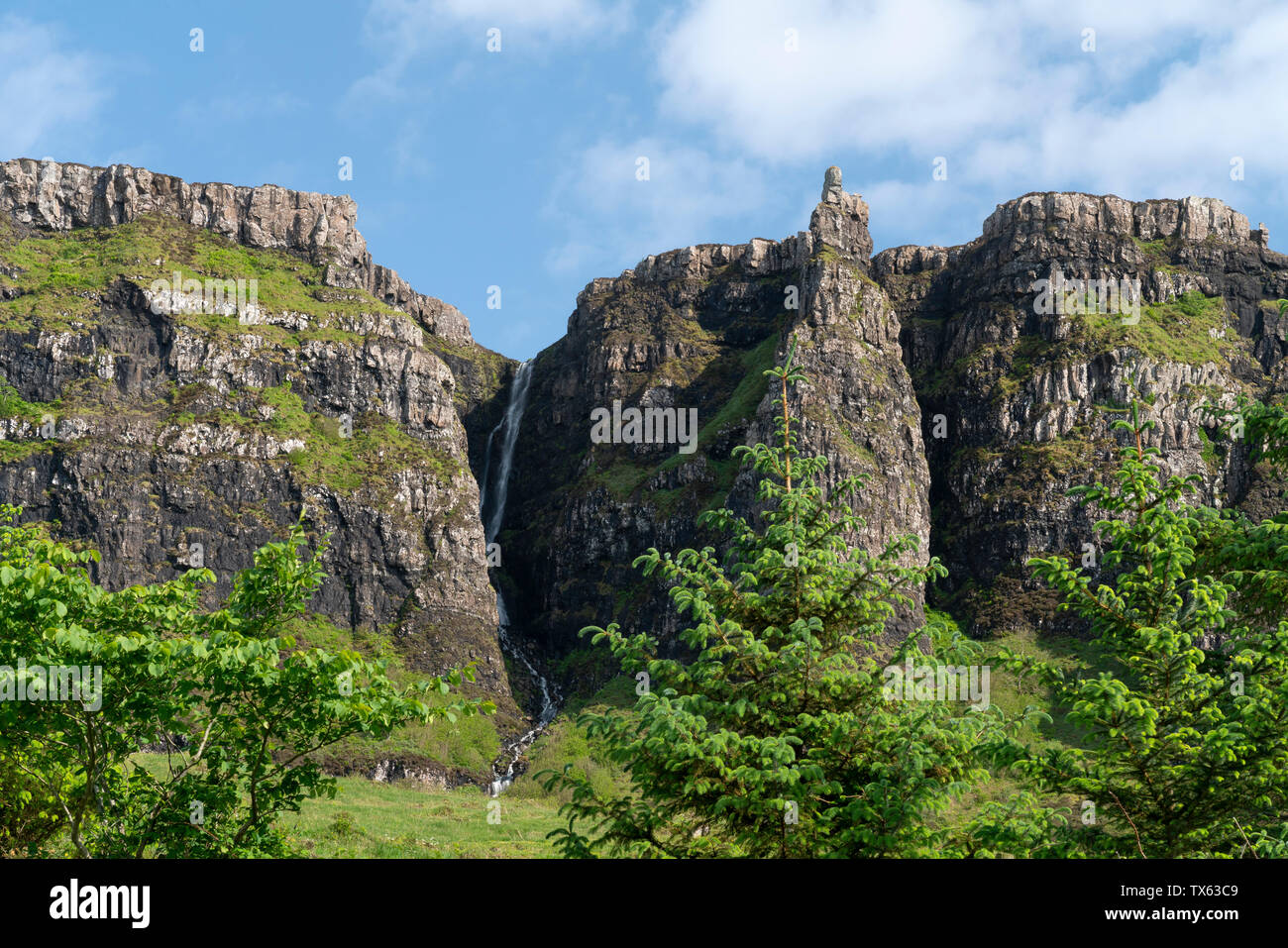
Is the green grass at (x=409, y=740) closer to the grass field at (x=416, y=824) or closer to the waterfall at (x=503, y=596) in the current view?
the waterfall at (x=503, y=596)

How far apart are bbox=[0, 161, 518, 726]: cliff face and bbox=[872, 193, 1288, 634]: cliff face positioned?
7288cm

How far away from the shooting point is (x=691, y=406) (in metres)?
175

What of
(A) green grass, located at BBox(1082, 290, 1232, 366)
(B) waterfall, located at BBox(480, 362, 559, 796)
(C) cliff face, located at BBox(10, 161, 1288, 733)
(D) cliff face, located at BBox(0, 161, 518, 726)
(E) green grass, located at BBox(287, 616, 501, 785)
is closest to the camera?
(E) green grass, located at BBox(287, 616, 501, 785)

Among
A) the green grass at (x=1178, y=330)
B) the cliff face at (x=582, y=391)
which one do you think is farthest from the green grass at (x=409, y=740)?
the green grass at (x=1178, y=330)

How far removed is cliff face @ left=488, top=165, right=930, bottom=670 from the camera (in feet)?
506

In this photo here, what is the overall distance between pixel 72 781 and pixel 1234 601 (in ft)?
63.5

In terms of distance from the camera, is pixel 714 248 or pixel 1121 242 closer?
pixel 1121 242

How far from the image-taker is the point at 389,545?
14800 centimetres

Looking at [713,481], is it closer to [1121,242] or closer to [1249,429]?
[1121,242]

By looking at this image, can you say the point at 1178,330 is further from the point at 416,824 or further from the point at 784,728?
the point at 784,728

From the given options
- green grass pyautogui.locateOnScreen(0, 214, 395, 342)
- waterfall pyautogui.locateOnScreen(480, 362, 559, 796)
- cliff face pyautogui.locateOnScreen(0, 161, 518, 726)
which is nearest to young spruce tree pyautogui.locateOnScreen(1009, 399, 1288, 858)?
waterfall pyautogui.locateOnScreen(480, 362, 559, 796)

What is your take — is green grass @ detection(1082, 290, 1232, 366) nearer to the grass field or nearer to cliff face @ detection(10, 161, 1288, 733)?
cliff face @ detection(10, 161, 1288, 733)
